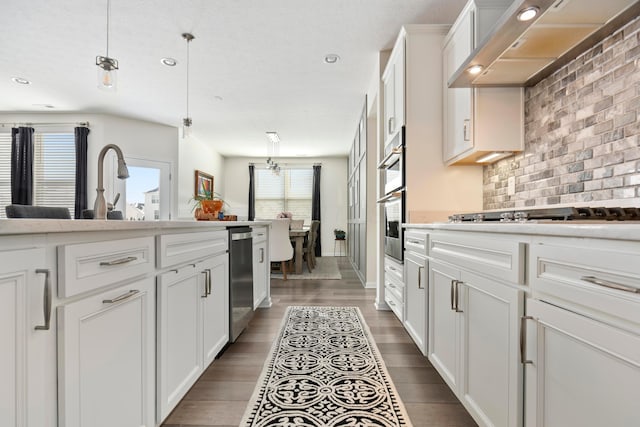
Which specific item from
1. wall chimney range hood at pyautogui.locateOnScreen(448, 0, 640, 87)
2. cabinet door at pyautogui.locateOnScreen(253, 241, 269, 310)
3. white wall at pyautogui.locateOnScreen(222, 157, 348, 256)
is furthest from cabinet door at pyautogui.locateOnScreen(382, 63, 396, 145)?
white wall at pyautogui.locateOnScreen(222, 157, 348, 256)

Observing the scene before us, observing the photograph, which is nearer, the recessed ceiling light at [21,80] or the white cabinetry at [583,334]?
the white cabinetry at [583,334]

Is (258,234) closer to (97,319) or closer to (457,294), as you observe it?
(457,294)

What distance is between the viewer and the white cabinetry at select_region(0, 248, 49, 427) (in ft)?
2.16

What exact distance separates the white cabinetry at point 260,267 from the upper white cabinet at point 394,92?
1561 mm

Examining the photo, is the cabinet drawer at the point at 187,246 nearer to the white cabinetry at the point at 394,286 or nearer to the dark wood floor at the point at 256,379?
the dark wood floor at the point at 256,379

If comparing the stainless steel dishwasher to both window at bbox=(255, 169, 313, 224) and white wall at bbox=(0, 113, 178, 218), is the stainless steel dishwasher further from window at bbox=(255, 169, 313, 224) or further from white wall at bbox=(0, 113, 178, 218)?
window at bbox=(255, 169, 313, 224)

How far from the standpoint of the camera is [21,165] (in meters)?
5.45

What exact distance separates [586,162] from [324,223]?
24.5 feet

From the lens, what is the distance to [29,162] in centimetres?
548

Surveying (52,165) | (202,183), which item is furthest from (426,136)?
(52,165)

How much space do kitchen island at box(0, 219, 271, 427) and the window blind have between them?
553 cm

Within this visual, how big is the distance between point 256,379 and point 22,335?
4.34 ft

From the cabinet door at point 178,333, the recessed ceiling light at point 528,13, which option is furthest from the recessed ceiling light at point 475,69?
the cabinet door at point 178,333

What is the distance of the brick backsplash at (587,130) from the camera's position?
52.5 inches
